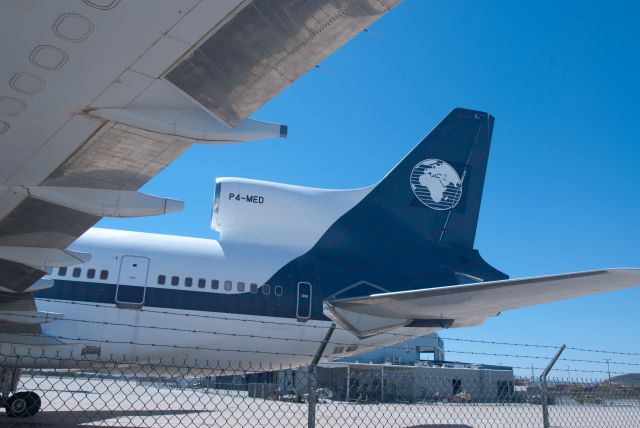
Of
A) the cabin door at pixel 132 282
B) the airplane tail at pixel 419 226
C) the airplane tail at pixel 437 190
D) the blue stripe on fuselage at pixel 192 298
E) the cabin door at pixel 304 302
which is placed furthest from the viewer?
the airplane tail at pixel 437 190

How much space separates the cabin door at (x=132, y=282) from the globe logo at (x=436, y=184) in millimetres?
7479

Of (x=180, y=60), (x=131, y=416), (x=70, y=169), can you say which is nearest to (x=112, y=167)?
(x=70, y=169)

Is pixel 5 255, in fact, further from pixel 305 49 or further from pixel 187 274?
pixel 187 274

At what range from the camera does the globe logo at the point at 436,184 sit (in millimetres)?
15148

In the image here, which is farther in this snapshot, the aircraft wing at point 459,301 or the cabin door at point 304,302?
the cabin door at point 304,302

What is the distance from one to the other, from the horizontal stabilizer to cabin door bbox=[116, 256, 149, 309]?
454 cm

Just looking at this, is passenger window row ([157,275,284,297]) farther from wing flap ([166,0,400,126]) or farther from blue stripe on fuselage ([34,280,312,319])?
wing flap ([166,0,400,126])

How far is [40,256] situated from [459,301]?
6.86 meters

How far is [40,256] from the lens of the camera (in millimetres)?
6602

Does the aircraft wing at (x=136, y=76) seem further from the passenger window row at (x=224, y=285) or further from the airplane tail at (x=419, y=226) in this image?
the airplane tail at (x=419, y=226)

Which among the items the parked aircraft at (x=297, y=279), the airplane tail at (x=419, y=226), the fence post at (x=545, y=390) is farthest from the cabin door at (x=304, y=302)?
the fence post at (x=545, y=390)

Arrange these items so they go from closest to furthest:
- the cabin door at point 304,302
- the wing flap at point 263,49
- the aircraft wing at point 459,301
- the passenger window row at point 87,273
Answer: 1. the wing flap at point 263,49
2. the aircraft wing at point 459,301
3. the passenger window row at point 87,273
4. the cabin door at point 304,302

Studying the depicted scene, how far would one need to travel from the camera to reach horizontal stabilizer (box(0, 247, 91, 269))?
21.0ft

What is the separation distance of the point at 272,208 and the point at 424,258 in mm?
4229
